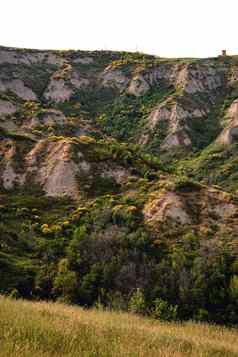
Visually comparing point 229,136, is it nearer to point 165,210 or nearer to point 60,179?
point 60,179

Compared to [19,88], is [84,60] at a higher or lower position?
higher

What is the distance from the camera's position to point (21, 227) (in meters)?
42.9

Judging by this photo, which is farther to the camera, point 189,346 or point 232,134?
point 232,134

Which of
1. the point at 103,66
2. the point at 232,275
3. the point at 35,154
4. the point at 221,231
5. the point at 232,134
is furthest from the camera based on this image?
the point at 103,66

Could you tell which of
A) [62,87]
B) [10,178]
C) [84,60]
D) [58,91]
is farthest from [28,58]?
[10,178]

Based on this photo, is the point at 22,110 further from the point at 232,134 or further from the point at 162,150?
the point at 232,134

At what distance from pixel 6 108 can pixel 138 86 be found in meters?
50.3

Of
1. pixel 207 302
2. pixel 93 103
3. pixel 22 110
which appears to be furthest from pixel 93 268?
pixel 93 103

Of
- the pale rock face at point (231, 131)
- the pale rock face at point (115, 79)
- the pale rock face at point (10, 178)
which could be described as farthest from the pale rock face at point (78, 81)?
the pale rock face at point (10, 178)

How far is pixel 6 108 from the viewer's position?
276 feet

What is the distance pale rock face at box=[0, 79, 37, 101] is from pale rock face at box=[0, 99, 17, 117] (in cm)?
2442

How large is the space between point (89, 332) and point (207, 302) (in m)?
22.9

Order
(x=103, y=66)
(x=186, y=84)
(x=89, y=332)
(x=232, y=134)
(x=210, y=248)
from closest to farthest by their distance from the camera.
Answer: (x=89, y=332), (x=210, y=248), (x=232, y=134), (x=186, y=84), (x=103, y=66)

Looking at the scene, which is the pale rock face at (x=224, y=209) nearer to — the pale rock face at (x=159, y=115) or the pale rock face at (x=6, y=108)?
the pale rock face at (x=6, y=108)
